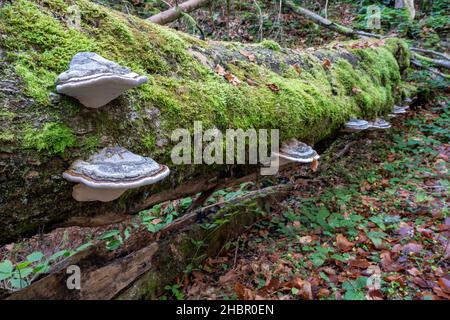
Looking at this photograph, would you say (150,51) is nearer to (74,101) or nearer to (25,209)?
(74,101)

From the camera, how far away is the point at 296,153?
3.06 metres

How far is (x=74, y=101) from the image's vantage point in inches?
72.1

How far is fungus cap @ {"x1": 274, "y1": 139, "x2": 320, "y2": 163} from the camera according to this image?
2.98m

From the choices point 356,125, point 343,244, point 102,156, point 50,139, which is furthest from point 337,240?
point 50,139

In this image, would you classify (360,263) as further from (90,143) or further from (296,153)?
(90,143)

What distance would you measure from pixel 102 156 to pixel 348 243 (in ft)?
10.2

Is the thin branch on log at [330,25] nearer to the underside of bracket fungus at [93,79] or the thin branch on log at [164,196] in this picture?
the thin branch on log at [164,196]

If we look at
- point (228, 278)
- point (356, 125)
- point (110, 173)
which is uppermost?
point (110, 173)

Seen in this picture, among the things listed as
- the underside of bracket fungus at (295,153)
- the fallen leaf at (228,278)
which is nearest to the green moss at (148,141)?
the underside of bracket fungus at (295,153)

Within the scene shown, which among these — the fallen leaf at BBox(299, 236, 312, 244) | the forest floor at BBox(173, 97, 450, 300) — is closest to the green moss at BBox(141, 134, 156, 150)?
the forest floor at BBox(173, 97, 450, 300)
